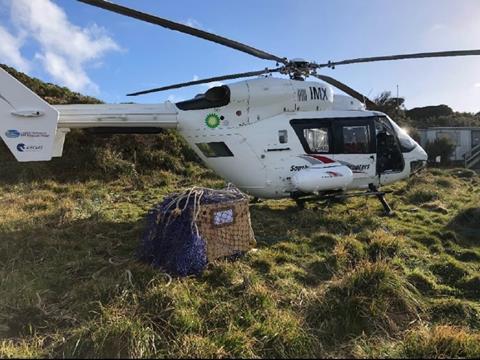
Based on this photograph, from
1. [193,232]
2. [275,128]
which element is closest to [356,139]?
[275,128]

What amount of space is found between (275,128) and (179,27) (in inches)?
115

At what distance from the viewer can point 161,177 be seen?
46.5 ft

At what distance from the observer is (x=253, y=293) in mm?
4246

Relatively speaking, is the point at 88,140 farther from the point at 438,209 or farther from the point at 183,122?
the point at 438,209

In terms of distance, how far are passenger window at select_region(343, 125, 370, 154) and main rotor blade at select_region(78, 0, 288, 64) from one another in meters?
2.24

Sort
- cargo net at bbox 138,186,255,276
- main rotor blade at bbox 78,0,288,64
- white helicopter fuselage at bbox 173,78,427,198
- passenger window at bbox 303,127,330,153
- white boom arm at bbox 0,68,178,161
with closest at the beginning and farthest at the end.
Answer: cargo net at bbox 138,186,255,276
main rotor blade at bbox 78,0,288,64
white boom arm at bbox 0,68,178,161
white helicopter fuselage at bbox 173,78,427,198
passenger window at bbox 303,127,330,153

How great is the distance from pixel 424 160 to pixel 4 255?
9106mm

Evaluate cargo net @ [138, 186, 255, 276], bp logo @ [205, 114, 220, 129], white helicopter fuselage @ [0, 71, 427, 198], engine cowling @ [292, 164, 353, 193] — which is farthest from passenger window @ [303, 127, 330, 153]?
cargo net @ [138, 186, 255, 276]

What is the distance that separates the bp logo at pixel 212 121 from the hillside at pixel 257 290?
79.5 inches

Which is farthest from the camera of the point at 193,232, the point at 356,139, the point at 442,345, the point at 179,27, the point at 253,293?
the point at 356,139

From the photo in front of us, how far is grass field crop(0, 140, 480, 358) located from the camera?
3.34m

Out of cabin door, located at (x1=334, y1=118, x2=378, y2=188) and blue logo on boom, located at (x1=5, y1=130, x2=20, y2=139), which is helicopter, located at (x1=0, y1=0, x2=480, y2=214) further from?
blue logo on boom, located at (x1=5, y1=130, x2=20, y2=139)

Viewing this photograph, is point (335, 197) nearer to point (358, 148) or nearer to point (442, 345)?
point (358, 148)

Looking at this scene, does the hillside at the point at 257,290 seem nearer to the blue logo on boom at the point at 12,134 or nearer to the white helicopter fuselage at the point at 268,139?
the white helicopter fuselage at the point at 268,139
